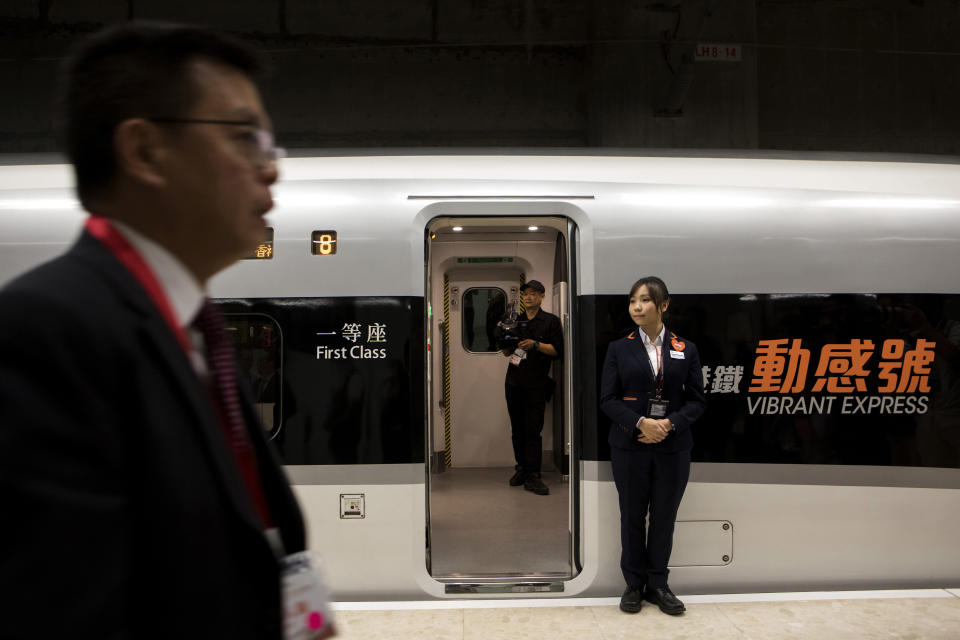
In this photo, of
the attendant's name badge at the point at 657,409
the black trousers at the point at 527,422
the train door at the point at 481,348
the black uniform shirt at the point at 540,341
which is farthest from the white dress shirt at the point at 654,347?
the train door at the point at 481,348

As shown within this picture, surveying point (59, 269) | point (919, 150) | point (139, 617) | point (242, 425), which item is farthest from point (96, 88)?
point (919, 150)

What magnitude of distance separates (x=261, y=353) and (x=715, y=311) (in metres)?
2.62

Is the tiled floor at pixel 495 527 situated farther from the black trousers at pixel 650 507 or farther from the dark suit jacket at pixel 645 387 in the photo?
the dark suit jacket at pixel 645 387

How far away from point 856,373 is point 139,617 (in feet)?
13.2

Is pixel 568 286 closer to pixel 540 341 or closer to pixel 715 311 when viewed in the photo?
pixel 715 311

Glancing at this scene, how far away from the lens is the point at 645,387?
12.0 feet

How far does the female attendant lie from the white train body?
161mm

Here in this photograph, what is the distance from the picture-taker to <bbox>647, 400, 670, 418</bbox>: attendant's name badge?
365cm

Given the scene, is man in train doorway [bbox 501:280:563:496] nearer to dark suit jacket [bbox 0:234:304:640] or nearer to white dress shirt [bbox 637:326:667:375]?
white dress shirt [bbox 637:326:667:375]

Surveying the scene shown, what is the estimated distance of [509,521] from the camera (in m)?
5.62

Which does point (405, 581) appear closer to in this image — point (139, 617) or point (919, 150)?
point (139, 617)

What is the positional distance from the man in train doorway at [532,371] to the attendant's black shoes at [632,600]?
2.58 m

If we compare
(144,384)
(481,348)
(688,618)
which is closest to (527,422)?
(481,348)

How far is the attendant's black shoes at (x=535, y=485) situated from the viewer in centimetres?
653
